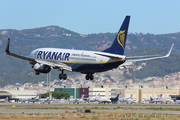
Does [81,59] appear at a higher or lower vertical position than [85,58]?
lower

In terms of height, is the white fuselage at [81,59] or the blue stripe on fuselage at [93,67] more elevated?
the white fuselage at [81,59]

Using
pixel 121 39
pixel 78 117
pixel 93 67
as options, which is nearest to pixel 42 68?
pixel 93 67

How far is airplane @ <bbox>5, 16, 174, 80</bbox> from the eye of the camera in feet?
227

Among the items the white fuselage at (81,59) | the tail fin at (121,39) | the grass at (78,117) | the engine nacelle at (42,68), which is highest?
the tail fin at (121,39)

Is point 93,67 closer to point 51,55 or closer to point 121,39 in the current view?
point 121,39

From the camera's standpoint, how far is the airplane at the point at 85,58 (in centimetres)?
6931

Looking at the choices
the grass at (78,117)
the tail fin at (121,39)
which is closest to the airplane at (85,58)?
the tail fin at (121,39)

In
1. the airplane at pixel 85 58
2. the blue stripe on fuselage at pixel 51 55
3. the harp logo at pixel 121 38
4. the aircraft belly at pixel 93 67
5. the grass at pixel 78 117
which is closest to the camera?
the harp logo at pixel 121 38

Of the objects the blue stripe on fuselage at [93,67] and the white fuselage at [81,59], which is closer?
the blue stripe on fuselage at [93,67]

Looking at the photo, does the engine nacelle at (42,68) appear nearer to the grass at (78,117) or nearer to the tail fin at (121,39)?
the grass at (78,117)

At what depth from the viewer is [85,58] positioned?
71.9 meters

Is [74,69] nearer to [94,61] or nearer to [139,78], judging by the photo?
[94,61]

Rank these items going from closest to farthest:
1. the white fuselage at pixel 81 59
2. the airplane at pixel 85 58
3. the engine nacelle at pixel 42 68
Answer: the airplane at pixel 85 58 → the white fuselage at pixel 81 59 → the engine nacelle at pixel 42 68

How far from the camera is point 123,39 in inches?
2731
